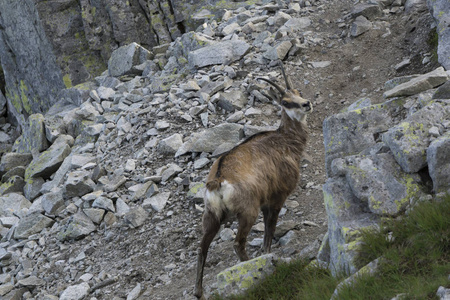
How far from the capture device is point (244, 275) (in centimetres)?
564

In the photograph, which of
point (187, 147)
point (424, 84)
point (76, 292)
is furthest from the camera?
point (187, 147)

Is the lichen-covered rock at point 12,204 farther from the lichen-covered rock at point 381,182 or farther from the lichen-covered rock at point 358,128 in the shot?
the lichen-covered rock at point 381,182

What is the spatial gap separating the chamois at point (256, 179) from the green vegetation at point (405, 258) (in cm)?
162

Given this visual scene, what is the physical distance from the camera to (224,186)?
6.28 metres

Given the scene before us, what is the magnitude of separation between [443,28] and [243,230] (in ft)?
18.9

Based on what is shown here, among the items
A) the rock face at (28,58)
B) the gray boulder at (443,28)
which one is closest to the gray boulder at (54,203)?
the gray boulder at (443,28)

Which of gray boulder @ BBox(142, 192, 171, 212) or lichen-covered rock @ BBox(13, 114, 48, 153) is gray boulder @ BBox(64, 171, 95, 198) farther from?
lichen-covered rock @ BBox(13, 114, 48, 153)

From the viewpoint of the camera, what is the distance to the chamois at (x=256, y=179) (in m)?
6.29

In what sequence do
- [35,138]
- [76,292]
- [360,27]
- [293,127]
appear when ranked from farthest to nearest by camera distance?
[35,138] < [360,27] < [293,127] < [76,292]

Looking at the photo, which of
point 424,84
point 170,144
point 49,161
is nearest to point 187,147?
point 170,144

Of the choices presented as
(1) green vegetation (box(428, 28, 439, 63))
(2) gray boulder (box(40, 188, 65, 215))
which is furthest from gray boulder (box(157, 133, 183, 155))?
(1) green vegetation (box(428, 28, 439, 63))

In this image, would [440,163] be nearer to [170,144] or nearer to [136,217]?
[136,217]

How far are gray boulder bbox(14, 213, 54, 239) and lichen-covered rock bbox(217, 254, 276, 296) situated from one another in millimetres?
5836

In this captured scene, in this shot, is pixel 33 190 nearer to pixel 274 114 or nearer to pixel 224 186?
pixel 274 114
